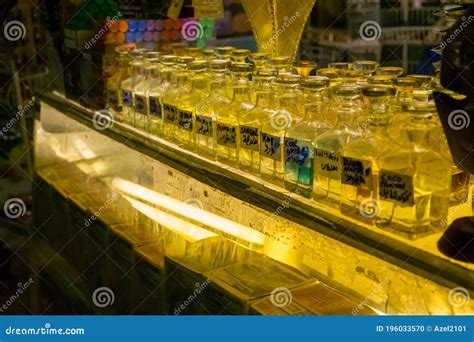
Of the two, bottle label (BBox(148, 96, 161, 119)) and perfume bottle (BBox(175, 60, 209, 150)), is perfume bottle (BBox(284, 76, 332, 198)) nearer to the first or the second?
perfume bottle (BBox(175, 60, 209, 150))

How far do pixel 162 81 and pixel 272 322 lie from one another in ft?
3.60

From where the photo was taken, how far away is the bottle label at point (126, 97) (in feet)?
7.86

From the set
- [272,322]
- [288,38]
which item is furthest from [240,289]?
[288,38]

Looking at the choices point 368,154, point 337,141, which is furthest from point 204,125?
point 368,154

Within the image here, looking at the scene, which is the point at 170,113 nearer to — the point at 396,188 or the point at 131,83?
the point at 131,83

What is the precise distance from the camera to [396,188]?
1280 mm

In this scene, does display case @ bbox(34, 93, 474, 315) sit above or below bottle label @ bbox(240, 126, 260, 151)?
below

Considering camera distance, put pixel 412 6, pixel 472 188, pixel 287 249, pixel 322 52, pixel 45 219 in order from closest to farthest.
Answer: pixel 472 188 → pixel 287 249 → pixel 45 219 → pixel 412 6 → pixel 322 52

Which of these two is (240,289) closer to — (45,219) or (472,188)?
(472,188)

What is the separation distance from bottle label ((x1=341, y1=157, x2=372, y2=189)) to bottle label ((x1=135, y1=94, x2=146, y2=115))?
109cm

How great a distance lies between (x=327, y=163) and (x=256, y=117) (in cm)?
33

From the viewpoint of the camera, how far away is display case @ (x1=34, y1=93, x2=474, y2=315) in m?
1.36

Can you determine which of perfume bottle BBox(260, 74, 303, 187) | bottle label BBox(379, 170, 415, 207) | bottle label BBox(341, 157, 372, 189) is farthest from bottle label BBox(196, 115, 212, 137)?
bottle label BBox(379, 170, 415, 207)

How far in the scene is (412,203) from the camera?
1274mm
